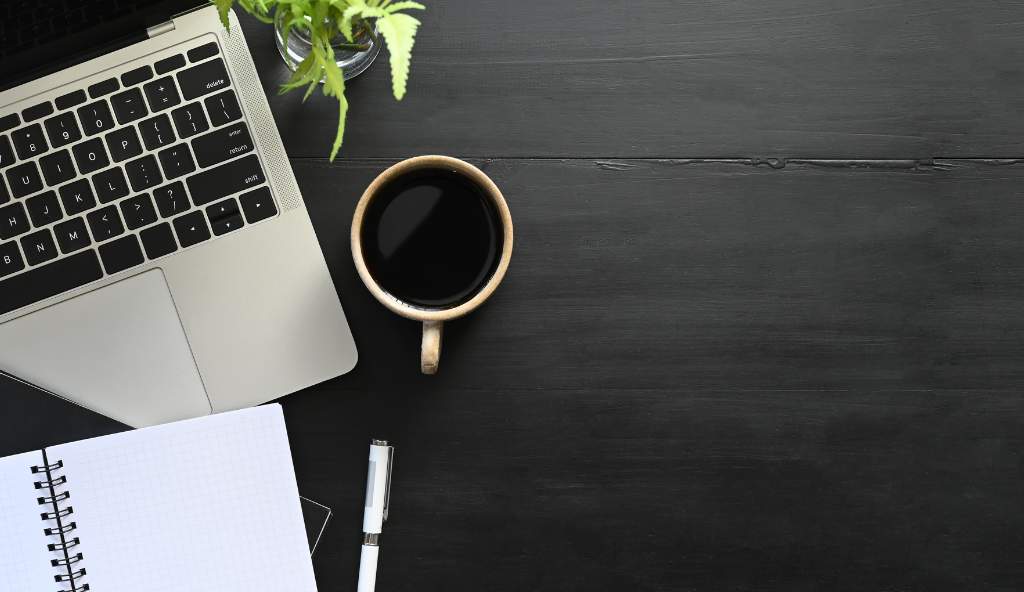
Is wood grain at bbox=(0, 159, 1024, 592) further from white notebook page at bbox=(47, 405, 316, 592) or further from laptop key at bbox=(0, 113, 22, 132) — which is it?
laptop key at bbox=(0, 113, 22, 132)

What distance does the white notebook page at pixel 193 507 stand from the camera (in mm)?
655

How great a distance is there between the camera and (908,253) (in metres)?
0.72

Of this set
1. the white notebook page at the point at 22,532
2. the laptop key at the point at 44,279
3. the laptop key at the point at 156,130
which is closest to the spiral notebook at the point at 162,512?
the white notebook page at the point at 22,532

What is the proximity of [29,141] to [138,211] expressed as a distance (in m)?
0.10

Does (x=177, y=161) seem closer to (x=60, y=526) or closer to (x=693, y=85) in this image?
(x=60, y=526)

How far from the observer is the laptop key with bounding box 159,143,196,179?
0.66m

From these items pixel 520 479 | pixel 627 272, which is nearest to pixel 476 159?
pixel 627 272

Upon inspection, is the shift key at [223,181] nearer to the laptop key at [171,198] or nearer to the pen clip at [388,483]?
the laptop key at [171,198]

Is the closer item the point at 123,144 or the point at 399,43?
the point at 399,43

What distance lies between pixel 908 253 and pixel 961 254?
0.15 feet

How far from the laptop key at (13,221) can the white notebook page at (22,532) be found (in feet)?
0.58

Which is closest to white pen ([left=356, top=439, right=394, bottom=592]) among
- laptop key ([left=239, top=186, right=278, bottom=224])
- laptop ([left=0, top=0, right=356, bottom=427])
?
laptop ([left=0, top=0, right=356, bottom=427])

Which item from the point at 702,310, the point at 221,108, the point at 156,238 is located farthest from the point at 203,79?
the point at 702,310

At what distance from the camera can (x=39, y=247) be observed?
2.16 ft
